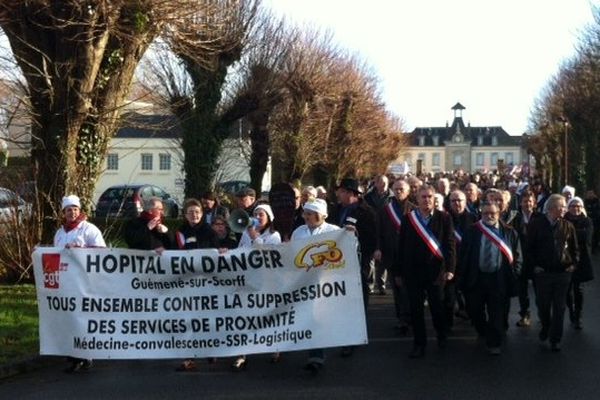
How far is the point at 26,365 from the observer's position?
1043 cm

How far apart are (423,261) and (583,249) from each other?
280 centimetres

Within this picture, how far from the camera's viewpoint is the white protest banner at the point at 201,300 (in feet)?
32.0

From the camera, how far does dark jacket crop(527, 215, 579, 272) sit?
1106 cm

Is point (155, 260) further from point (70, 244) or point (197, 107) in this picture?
point (197, 107)

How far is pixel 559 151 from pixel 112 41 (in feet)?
141

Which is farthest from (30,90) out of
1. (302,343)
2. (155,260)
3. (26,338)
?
(302,343)

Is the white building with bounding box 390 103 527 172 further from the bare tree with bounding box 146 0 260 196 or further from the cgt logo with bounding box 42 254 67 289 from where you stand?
A: the cgt logo with bounding box 42 254 67 289

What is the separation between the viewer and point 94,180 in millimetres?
16766

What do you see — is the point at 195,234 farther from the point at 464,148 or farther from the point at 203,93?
the point at 464,148

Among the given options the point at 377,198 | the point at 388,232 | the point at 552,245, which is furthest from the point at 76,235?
the point at 377,198

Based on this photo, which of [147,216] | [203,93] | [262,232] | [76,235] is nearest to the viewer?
[76,235]

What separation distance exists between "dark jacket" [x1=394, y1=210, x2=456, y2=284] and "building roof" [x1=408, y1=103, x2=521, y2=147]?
15659cm

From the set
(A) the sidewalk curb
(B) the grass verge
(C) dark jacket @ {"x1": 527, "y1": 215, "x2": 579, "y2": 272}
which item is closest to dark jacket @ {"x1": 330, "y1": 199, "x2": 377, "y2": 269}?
(C) dark jacket @ {"x1": 527, "y1": 215, "x2": 579, "y2": 272}

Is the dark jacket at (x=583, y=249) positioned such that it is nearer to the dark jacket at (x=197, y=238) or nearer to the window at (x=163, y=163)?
the dark jacket at (x=197, y=238)
